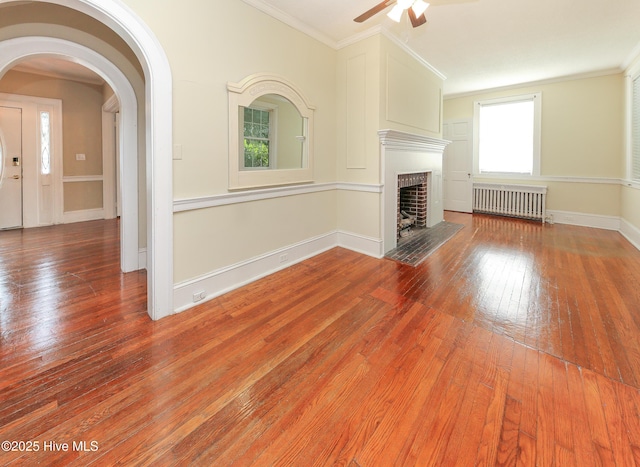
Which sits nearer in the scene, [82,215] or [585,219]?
[585,219]

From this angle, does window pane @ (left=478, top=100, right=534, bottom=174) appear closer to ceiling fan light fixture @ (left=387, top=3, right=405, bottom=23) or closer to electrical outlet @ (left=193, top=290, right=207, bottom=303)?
ceiling fan light fixture @ (left=387, top=3, right=405, bottom=23)

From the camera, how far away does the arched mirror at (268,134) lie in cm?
302

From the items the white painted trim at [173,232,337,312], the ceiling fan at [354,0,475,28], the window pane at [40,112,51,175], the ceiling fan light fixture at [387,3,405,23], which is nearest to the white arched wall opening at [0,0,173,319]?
the white painted trim at [173,232,337,312]

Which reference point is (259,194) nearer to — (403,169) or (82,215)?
(403,169)

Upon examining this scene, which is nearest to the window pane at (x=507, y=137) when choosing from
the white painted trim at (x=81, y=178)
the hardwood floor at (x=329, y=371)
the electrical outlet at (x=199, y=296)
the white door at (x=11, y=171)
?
the hardwood floor at (x=329, y=371)

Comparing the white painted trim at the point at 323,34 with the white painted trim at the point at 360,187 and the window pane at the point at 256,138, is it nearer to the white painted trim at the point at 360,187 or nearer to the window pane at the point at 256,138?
the window pane at the point at 256,138

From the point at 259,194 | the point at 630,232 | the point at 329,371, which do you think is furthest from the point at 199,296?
the point at 630,232

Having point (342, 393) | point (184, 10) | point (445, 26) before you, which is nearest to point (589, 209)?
point (445, 26)

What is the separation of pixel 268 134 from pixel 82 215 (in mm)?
5315

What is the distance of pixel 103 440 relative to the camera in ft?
4.55

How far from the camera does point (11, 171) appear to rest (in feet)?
18.1

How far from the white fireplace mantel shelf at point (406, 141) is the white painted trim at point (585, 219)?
119 inches

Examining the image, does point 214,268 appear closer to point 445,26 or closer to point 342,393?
point 342,393

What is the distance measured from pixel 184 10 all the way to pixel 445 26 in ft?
10.1
